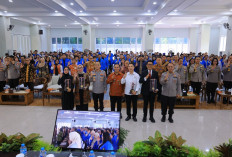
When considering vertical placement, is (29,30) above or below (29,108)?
above

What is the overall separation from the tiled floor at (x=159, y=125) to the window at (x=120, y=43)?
50.8 feet

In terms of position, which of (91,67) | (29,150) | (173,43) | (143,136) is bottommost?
(143,136)

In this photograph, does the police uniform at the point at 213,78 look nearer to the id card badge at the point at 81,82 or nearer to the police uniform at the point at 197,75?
the police uniform at the point at 197,75

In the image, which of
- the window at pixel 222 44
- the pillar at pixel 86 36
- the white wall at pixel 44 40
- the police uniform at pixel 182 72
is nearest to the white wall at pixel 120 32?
the pillar at pixel 86 36

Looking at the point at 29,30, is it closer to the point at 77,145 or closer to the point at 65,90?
the point at 65,90

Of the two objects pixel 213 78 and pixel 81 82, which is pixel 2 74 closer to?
pixel 81 82

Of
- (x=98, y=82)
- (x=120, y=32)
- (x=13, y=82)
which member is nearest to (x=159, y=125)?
(x=98, y=82)

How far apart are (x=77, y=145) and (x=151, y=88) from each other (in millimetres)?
2563

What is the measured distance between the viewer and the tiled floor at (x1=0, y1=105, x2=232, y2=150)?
13.2 ft

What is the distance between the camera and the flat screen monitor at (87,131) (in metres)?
2.31

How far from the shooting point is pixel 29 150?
2.18 meters

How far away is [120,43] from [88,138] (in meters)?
19.1

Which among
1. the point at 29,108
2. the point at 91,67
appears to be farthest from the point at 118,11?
the point at 29,108

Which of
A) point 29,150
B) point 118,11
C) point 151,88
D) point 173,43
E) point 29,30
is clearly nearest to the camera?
point 29,150
